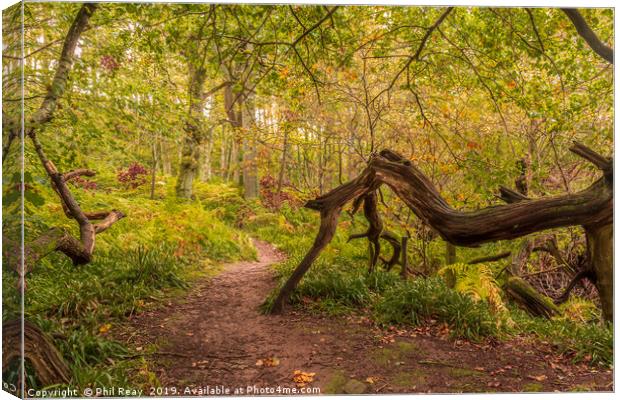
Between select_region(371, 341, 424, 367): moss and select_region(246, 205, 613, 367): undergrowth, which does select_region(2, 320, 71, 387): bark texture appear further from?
Answer: select_region(371, 341, 424, 367): moss

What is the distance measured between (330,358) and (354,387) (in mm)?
301

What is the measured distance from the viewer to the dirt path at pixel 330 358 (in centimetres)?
299

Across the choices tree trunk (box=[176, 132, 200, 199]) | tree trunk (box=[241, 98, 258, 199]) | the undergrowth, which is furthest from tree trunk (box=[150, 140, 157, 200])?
the undergrowth

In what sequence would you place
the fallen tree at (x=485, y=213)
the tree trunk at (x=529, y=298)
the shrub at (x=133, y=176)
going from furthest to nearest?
the tree trunk at (x=529, y=298)
the shrub at (x=133, y=176)
the fallen tree at (x=485, y=213)

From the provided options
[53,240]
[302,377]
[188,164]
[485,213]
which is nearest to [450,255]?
[485,213]

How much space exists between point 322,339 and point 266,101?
7.65ft

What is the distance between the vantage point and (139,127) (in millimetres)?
3717

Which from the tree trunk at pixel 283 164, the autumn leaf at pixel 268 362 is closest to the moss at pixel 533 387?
the autumn leaf at pixel 268 362

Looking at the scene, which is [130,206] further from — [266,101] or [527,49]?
[527,49]

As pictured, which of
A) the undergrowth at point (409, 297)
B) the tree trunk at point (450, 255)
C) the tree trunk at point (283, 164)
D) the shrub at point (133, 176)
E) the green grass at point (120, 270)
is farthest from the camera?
the tree trunk at point (450, 255)

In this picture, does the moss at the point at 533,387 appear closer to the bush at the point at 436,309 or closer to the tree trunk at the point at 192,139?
the bush at the point at 436,309

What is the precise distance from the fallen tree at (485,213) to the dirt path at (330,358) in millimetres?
611

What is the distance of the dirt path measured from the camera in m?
2.99

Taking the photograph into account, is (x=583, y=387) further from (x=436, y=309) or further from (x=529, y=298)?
(x=529, y=298)
